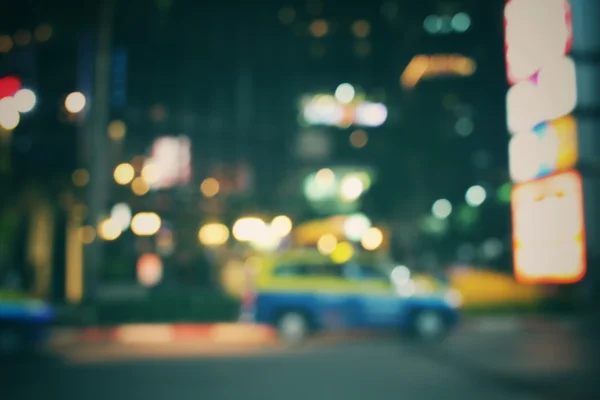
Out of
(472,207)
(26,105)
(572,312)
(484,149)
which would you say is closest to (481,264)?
(472,207)

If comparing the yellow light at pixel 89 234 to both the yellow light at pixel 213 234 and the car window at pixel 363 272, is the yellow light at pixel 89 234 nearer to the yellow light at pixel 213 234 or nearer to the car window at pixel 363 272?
the car window at pixel 363 272

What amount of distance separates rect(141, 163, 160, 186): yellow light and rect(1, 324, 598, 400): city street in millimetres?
19336

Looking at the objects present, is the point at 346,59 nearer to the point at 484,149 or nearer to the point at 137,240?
the point at 484,149

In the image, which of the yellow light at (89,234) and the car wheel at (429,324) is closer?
the car wheel at (429,324)

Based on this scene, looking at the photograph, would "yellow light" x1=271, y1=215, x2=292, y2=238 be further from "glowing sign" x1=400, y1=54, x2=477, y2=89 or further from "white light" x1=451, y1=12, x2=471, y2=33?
"white light" x1=451, y1=12, x2=471, y2=33

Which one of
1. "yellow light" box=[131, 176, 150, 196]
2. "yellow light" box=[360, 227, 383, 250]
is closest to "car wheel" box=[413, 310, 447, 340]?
"yellow light" box=[360, 227, 383, 250]

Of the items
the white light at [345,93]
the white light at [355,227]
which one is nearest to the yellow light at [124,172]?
the white light at [355,227]

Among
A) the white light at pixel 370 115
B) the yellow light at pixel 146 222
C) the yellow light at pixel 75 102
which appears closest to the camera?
the yellow light at pixel 75 102

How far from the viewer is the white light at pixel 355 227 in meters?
34.3

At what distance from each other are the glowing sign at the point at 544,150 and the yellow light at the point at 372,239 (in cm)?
1226

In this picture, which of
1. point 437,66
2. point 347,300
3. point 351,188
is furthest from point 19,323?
point 437,66

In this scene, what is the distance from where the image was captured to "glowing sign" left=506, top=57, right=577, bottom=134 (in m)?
21.8

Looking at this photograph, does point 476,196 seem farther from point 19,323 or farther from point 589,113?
point 19,323

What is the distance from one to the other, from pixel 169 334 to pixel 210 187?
18100 mm
